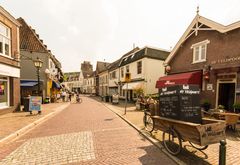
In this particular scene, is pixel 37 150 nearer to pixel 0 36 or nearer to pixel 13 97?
pixel 13 97

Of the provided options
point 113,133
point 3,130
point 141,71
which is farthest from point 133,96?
point 3,130

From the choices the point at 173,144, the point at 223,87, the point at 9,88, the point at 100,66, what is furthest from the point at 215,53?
the point at 100,66

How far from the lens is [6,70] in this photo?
33.7ft

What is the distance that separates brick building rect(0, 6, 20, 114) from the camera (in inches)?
399

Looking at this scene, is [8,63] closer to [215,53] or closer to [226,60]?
[215,53]

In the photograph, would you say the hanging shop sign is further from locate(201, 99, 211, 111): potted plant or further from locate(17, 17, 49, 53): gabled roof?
locate(17, 17, 49, 53): gabled roof

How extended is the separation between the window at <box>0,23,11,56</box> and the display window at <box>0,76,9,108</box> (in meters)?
2.05

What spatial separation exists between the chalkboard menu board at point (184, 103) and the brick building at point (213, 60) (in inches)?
241

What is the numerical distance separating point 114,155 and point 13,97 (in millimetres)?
10984

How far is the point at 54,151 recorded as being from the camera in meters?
4.61

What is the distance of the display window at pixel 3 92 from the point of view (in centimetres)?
1052

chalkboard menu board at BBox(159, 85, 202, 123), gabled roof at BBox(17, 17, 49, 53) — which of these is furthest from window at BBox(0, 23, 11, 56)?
chalkboard menu board at BBox(159, 85, 202, 123)

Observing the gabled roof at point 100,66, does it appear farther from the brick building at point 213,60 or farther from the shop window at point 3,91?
the shop window at point 3,91

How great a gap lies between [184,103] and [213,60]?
793 centimetres
